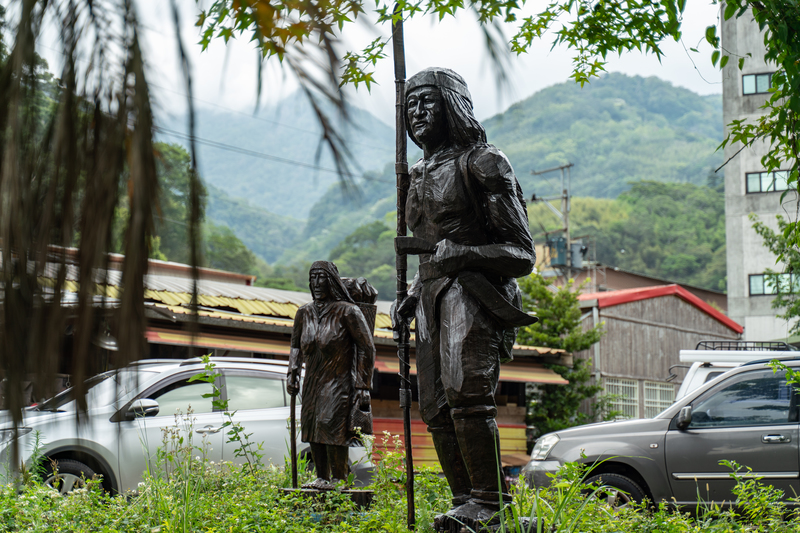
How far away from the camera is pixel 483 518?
3498 mm

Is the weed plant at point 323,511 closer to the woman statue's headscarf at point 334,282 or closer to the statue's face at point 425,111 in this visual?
the woman statue's headscarf at point 334,282

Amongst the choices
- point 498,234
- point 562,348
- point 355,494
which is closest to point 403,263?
point 498,234

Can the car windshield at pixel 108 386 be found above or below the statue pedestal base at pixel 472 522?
above

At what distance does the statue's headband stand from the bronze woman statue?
8.93 feet

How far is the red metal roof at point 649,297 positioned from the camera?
20.6 metres

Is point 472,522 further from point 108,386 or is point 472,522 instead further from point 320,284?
point 320,284

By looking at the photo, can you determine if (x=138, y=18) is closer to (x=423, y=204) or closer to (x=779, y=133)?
(x=423, y=204)

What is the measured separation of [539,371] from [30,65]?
634 inches

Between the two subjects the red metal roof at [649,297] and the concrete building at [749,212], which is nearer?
the red metal roof at [649,297]

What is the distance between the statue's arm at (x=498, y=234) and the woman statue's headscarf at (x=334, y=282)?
2899mm

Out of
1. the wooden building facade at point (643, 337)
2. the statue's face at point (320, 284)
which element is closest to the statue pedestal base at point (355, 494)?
the statue's face at point (320, 284)

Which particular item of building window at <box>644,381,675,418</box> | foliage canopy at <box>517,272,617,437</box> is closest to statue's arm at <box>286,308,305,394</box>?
foliage canopy at <box>517,272,617,437</box>

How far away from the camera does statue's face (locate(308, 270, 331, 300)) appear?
257 inches

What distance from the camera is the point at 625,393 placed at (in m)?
20.4
